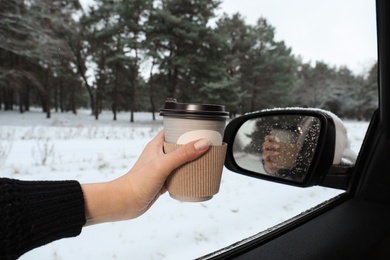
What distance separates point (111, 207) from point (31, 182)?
0.21m

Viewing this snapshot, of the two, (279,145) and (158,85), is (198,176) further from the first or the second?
(158,85)

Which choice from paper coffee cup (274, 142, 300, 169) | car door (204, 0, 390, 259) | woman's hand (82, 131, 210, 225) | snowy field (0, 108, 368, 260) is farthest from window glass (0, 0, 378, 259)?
woman's hand (82, 131, 210, 225)

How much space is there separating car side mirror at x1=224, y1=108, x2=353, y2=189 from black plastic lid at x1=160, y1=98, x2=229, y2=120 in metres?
0.52

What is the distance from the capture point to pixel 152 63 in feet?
9.81

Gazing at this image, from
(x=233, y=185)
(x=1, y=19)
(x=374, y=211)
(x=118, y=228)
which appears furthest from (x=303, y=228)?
(x=1, y=19)

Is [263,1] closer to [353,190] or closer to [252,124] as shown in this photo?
[252,124]

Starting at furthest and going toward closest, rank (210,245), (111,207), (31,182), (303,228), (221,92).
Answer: (221,92)
(210,245)
(303,228)
(111,207)
(31,182)

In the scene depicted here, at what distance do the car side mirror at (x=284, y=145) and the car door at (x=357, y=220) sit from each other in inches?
7.4

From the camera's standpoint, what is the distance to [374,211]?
4.07 feet

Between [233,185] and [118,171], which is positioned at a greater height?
[118,171]

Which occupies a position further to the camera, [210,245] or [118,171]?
[118,171]

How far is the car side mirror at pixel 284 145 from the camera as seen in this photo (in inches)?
40.6

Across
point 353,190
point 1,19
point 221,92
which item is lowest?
point 353,190

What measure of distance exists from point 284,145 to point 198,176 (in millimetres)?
621
